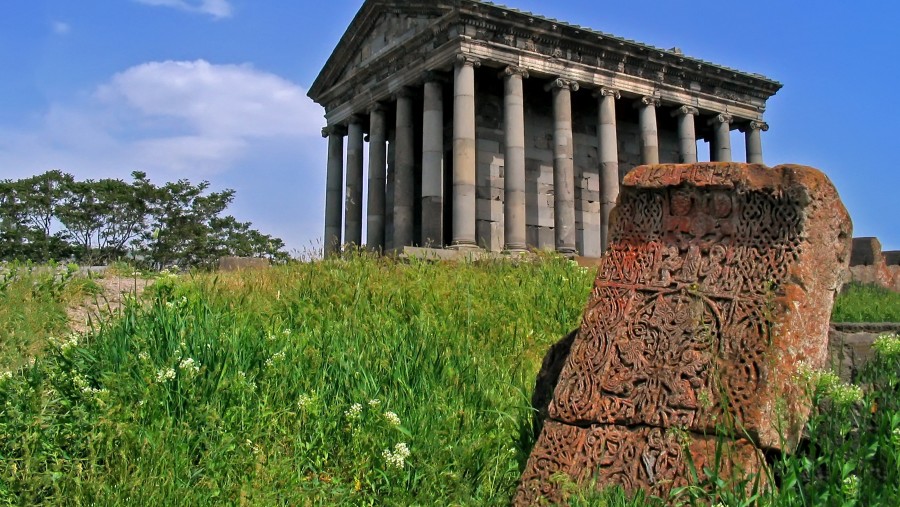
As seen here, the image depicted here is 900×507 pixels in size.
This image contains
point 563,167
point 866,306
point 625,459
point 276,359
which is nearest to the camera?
point 625,459

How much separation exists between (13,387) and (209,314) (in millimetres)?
1687

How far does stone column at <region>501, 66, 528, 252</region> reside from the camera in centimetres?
2145

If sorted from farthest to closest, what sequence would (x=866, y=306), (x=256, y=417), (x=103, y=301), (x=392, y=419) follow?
(x=866, y=306), (x=103, y=301), (x=256, y=417), (x=392, y=419)

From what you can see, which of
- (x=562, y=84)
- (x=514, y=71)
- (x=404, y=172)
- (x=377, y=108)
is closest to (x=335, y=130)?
(x=377, y=108)

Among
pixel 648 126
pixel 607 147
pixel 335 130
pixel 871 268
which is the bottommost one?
pixel 871 268

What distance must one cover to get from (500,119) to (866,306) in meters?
14.5

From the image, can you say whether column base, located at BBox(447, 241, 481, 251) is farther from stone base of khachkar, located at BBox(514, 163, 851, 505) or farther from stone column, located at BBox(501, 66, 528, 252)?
stone base of khachkar, located at BBox(514, 163, 851, 505)

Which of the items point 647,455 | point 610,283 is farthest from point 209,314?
point 647,455

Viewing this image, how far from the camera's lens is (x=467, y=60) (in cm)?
2128

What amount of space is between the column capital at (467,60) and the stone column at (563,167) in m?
2.98

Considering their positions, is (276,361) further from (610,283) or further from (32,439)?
(610,283)

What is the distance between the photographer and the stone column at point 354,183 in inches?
1038

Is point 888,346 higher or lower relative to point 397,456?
higher

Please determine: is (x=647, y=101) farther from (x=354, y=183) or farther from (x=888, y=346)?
(x=888, y=346)
